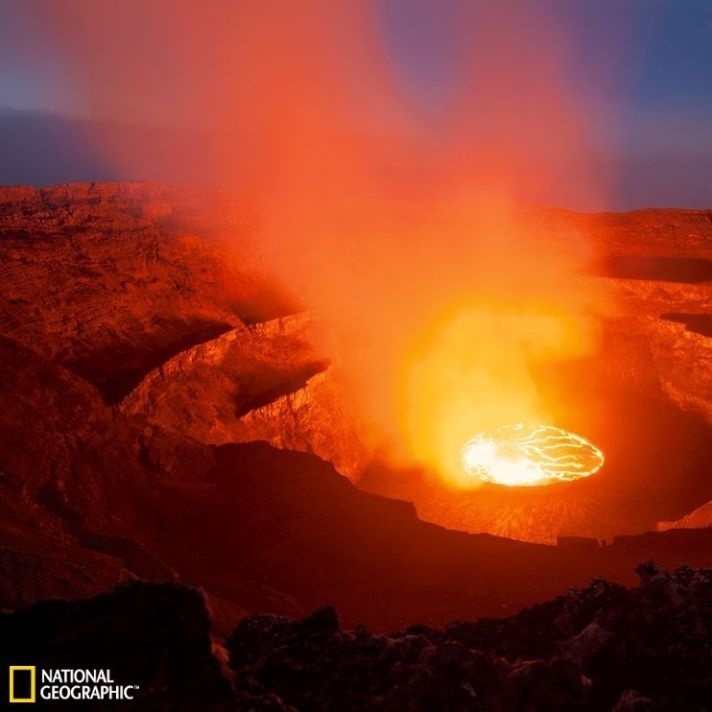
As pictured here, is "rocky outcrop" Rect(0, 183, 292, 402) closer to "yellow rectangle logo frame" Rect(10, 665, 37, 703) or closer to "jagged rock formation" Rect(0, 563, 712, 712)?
"jagged rock formation" Rect(0, 563, 712, 712)

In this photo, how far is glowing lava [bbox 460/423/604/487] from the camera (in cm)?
2553

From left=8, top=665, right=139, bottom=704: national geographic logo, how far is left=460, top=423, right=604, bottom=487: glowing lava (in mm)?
21849

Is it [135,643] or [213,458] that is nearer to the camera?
[135,643]

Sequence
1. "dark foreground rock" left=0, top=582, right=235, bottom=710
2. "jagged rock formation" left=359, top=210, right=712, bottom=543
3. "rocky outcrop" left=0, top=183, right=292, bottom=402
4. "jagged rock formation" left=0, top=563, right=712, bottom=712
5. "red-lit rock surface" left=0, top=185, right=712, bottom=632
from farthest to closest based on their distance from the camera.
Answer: "jagged rock formation" left=359, top=210, right=712, bottom=543
"rocky outcrop" left=0, top=183, right=292, bottom=402
"red-lit rock surface" left=0, top=185, right=712, bottom=632
"jagged rock formation" left=0, top=563, right=712, bottom=712
"dark foreground rock" left=0, top=582, right=235, bottom=710

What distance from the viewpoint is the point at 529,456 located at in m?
27.4

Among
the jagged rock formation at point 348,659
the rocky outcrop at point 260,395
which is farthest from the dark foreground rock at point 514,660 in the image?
the rocky outcrop at point 260,395

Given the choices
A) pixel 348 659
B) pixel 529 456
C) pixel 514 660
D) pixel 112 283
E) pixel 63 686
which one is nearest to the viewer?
pixel 63 686

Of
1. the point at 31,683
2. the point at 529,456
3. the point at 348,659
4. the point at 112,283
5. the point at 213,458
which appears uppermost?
the point at 112,283

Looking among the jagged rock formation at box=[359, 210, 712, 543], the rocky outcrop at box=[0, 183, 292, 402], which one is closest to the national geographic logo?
the rocky outcrop at box=[0, 183, 292, 402]

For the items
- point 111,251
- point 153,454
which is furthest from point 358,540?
point 111,251

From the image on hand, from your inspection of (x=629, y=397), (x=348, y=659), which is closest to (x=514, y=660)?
(x=348, y=659)

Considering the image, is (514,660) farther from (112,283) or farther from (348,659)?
(112,283)

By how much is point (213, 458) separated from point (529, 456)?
50.8 ft

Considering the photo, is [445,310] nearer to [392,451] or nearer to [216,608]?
[392,451]
